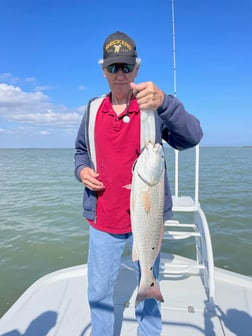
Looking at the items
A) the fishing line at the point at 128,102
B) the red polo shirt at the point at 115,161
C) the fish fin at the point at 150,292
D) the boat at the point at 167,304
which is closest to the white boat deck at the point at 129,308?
the boat at the point at 167,304

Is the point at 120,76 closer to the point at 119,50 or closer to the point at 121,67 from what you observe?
the point at 121,67

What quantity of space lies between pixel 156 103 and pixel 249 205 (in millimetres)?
10483

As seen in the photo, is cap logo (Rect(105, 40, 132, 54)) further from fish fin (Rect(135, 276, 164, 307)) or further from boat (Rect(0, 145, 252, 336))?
boat (Rect(0, 145, 252, 336))

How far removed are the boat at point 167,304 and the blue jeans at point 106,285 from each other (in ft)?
1.72

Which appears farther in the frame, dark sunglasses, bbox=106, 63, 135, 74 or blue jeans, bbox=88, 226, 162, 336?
blue jeans, bbox=88, 226, 162, 336

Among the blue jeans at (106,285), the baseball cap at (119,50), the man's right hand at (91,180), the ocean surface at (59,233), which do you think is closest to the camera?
the baseball cap at (119,50)

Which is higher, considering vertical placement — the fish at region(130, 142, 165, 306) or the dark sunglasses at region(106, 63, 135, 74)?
the dark sunglasses at region(106, 63, 135, 74)

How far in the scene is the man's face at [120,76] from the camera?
77.1 inches

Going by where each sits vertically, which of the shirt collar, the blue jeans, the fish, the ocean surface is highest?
the shirt collar

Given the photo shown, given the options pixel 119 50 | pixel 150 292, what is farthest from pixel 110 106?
pixel 150 292

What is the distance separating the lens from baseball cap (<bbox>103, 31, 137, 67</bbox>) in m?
1.90

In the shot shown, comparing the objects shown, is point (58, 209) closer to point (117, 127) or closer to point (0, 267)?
point (0, 267)

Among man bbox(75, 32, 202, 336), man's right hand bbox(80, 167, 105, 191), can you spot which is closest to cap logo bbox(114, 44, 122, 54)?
man bbox(75, 32, 202, 336)

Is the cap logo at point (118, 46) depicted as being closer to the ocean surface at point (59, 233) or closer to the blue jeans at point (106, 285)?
the blue jeans at point (106, 285)
